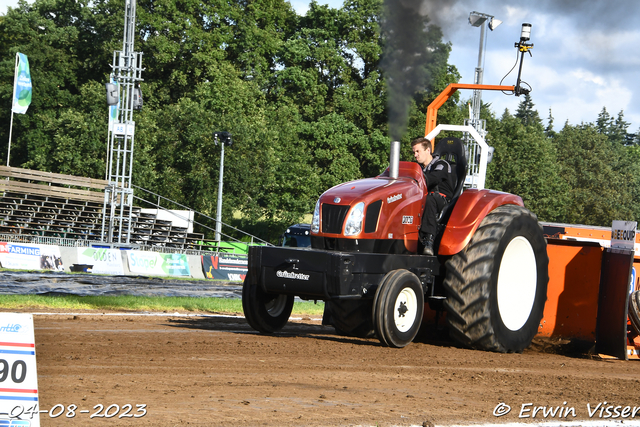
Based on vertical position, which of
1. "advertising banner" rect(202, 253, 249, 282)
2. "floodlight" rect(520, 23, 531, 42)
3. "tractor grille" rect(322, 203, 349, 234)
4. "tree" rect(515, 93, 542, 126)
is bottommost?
"advertising banner" rect(202, 253, 249, 282)

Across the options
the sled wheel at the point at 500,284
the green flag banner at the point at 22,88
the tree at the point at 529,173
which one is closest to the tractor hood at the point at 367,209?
the sled wheel at the point at 500,284

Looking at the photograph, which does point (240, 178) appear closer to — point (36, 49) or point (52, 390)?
point (36, 49)

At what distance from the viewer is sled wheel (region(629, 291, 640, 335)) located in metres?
9.12

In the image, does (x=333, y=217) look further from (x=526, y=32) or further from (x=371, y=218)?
(x=526, y=32)

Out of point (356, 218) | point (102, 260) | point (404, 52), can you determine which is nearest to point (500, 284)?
point (356, 218)

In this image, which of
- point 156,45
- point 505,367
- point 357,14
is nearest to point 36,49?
point 156,45

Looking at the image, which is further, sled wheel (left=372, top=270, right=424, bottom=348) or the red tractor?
the red tractor

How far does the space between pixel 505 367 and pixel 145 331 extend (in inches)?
183

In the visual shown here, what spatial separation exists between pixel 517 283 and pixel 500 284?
367 mm

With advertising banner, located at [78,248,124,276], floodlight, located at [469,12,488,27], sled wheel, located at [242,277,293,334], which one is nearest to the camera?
sled wheel, located at [242,277,293,334]

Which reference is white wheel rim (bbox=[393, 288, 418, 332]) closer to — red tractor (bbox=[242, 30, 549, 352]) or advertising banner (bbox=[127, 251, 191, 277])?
red tractor (bbox=[242, 30, 549, 352])

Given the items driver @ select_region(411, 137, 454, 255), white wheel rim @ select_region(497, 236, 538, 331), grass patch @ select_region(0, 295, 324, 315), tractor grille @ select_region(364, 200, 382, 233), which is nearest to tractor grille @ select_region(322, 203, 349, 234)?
tractor grille @ select_region(364, 200, 382, 233)

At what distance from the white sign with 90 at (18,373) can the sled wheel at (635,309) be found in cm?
751

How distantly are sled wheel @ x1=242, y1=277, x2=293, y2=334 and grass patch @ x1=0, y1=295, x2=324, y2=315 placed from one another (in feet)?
18.3
